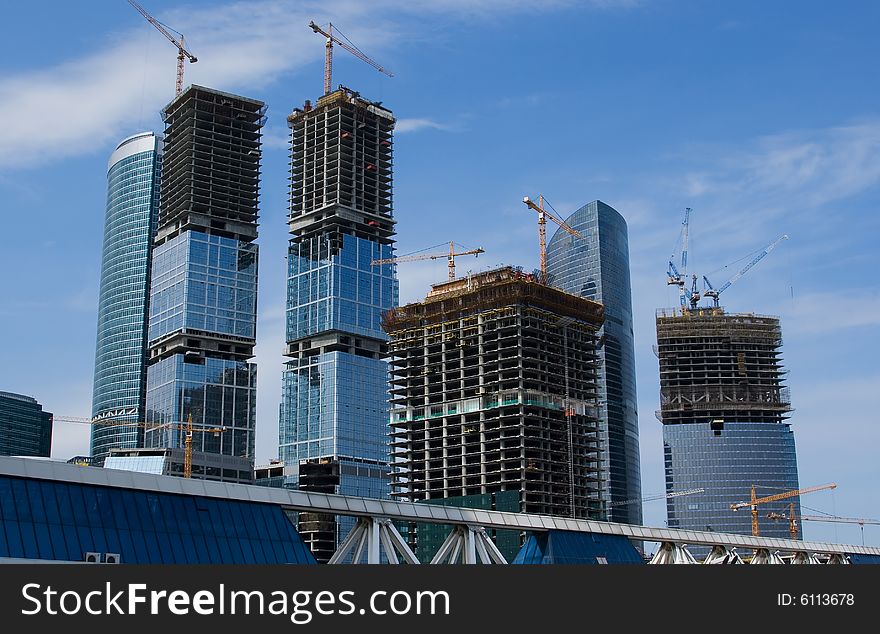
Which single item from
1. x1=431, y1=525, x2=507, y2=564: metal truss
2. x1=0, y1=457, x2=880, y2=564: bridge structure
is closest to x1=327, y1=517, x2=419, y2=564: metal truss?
x1=0, y1=457, x2=880, y2=564: bridge structure

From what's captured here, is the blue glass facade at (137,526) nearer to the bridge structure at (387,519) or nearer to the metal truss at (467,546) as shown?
the bridge structure at (387,519)

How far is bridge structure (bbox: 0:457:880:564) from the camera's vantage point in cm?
6225

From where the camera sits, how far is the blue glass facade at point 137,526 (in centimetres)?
5762

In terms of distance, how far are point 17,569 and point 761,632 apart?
26.9 meters

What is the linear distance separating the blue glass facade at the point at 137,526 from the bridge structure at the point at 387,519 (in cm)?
52

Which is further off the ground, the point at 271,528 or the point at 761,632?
the point at 271,528

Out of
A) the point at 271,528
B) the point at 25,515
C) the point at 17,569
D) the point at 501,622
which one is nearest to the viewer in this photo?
the point at 17,569

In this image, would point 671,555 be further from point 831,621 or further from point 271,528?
point 831,621

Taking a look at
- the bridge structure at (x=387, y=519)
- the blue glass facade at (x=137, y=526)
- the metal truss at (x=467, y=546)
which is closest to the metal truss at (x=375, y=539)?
the bridge structure at (x=387, y=519)

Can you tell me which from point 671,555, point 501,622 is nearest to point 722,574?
point 501,622

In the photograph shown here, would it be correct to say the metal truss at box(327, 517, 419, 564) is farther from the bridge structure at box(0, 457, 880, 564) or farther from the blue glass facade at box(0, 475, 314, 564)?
the blue glass facade at box(0, 475, 314, 564)

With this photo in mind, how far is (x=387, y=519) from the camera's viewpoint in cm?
7788

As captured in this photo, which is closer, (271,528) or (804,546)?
(271,528)

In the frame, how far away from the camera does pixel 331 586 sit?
34.8 meters
